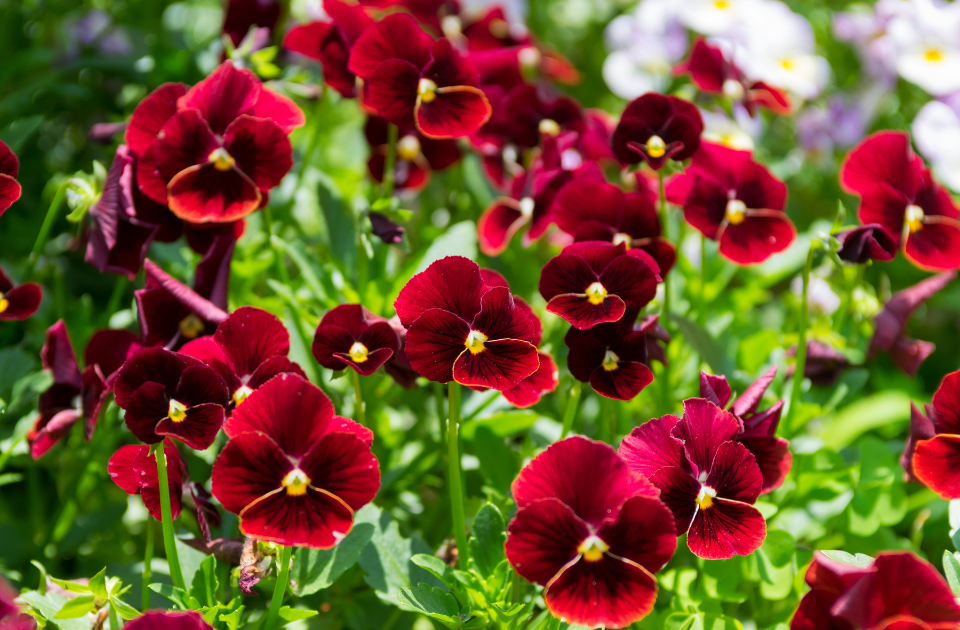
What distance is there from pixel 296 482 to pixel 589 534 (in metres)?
0.29

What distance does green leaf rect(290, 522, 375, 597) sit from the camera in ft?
2.94

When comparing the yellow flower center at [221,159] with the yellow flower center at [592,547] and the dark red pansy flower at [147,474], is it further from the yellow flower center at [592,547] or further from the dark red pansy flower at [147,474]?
the yellow flower center at [592,547]

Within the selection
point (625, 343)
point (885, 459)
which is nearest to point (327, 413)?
point (625, 343)

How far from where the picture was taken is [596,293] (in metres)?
0.92

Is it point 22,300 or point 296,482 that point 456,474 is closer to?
point 296,482

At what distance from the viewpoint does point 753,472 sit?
0.82 meters

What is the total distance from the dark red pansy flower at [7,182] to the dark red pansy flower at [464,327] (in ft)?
1.67

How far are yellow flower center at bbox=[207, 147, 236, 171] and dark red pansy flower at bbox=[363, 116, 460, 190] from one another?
45cm

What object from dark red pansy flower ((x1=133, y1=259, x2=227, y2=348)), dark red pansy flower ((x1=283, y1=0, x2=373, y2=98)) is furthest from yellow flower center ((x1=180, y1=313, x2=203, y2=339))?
dark red pansy flower ((x1=283, y1=0, x2=373, y2=98))

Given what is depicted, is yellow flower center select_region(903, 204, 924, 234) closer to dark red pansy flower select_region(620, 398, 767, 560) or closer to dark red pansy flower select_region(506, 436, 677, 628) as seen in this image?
dark red pansy flower select_region(620, 398, 767, 560)

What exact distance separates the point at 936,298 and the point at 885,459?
3.45 ft

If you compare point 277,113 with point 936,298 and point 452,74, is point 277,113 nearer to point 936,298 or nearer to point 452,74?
point 452,74

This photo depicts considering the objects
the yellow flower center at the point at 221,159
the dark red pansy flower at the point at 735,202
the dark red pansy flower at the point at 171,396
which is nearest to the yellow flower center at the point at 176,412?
the dark red pansy flower at the point at 171,396

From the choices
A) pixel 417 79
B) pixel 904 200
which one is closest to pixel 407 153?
pixel 417 79
